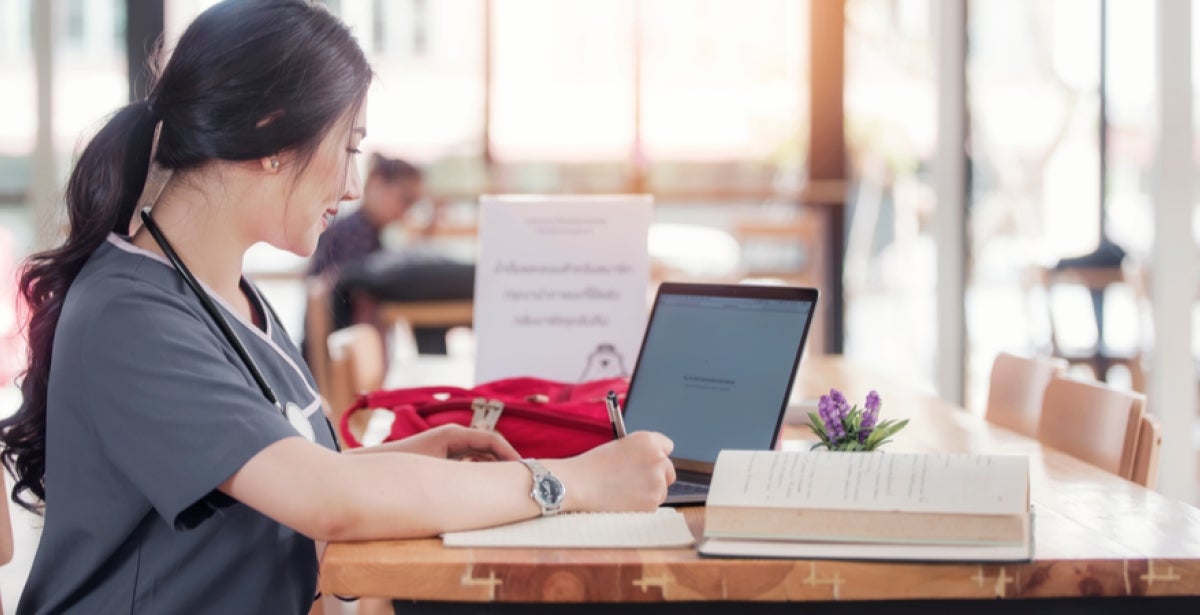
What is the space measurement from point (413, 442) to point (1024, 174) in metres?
3.48

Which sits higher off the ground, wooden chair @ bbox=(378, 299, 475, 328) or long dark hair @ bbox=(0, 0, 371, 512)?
long dark hair @ bbox=(0, 0, 371, 512)

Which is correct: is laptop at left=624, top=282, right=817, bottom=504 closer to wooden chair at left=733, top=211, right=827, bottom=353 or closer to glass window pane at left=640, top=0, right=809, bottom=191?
wooden chair at left=733, top=211, right=827, bottom=353

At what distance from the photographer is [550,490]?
4.06ft

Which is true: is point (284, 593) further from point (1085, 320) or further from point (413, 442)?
point (1085, 320)

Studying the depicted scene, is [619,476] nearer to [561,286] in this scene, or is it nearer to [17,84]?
[561,286]

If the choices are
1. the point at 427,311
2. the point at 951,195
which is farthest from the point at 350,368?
the point at 951,195

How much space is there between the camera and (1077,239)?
14.1 feet

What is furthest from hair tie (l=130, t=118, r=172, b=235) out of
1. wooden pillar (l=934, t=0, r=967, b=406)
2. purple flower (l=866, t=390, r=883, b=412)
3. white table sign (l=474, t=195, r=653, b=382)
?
wooden pillar (l=934, t=0, r=967, b=406)

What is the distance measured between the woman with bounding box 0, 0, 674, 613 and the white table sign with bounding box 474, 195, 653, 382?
2.68 feet

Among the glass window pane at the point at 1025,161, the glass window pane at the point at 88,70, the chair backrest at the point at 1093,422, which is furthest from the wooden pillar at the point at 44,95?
the chair backrest at the point at 1093,422

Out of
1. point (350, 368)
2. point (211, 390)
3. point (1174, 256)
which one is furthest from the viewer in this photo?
point (1174, 256)

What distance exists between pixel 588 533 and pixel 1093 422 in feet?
3.00

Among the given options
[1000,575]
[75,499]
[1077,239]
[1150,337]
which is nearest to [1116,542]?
[1000,575]

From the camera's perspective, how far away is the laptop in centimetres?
149
